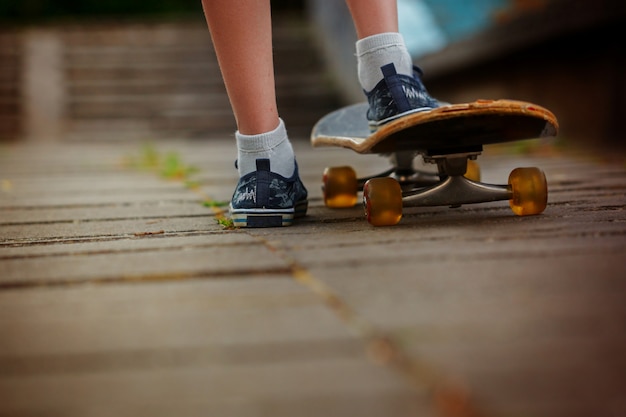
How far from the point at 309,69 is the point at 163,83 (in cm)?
126

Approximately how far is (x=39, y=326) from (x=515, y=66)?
3984 mm

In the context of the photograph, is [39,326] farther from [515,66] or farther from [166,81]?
[166,81]

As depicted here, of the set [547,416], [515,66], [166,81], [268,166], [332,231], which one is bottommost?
[547,416]

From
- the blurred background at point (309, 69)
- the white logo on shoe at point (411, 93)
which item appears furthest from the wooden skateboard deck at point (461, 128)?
the blurred background at point (309, 69)

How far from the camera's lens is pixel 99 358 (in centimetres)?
77

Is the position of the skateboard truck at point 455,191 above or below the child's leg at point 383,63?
below

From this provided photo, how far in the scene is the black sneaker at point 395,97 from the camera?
162 cm

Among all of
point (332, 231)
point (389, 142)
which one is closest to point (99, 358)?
point (332, 231)

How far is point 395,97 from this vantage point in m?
1.63

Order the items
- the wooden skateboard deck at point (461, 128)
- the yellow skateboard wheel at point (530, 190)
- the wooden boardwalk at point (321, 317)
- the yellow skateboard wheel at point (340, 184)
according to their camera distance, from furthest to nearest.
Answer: the yellow skateboard wheel at point (340, 184)
the yellow skateboard wheel at point (530, 190)
the wooden skateboard deck at point (461, 128)
the wooden boardwalk at point (321, 317)

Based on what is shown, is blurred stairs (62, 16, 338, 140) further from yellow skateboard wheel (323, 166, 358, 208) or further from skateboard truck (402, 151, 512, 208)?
skateboard truck (402, 151, 512, 208)

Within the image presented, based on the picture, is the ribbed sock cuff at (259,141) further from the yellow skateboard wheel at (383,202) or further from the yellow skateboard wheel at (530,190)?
the yellow skateboard wheel at (530,190)

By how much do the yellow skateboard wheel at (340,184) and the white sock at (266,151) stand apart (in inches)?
10.3

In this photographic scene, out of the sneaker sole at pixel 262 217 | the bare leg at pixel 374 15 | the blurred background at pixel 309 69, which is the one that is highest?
the blurred background at pixel 309 69
